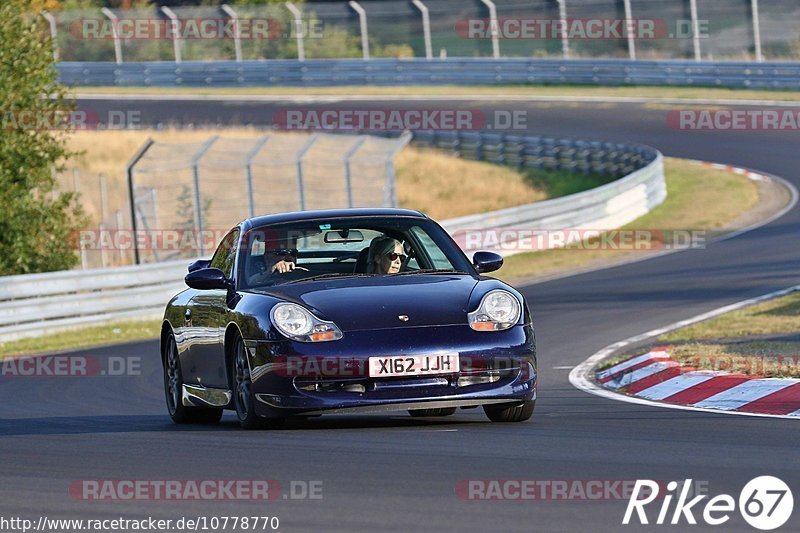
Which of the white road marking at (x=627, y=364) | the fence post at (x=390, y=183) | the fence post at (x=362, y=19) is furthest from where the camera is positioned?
the fence post at (x=362, y=19)

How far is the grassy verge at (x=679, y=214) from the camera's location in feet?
77.8

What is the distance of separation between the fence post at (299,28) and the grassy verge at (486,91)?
1.74 m

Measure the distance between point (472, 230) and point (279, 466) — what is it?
1687 centimetres

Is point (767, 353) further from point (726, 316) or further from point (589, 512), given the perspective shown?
point (589, 512)

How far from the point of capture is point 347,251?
9984 mm

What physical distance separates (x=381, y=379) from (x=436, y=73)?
40.1 metres

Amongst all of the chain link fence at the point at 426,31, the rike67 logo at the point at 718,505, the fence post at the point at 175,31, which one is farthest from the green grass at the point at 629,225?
the fence post at the point at 175,31

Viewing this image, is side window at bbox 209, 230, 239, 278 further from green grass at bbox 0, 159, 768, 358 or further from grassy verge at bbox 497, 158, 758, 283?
grassy verge at bbox 497, 158, 758, 283

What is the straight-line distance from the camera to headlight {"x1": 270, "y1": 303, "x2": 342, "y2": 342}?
866 centimetres

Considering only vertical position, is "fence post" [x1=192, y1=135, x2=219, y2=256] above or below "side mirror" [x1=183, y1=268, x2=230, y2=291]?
below

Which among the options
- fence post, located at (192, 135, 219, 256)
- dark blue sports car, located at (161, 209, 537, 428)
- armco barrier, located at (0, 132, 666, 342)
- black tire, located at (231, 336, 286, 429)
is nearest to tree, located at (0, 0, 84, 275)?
fence post, located at (192, 135, 219, 256)

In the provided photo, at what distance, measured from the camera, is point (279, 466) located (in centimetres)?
742

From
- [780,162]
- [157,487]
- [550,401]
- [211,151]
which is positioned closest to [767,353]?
[550,401]

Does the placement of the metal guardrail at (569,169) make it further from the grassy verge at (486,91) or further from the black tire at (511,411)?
the black tire at (511,411)
